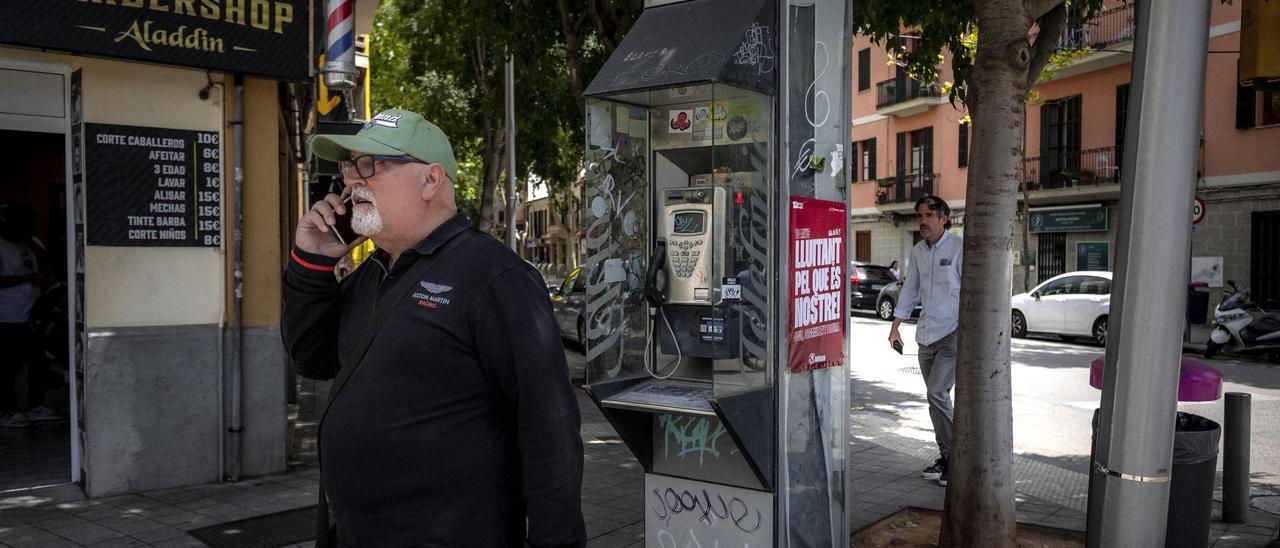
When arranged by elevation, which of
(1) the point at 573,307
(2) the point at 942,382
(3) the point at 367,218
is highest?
(3) the point at 367,218

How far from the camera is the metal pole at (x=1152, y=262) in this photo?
2934 mm

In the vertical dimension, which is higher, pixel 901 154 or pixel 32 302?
pixel 901 154

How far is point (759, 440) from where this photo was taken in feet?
12.9

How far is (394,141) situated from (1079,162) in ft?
83.2

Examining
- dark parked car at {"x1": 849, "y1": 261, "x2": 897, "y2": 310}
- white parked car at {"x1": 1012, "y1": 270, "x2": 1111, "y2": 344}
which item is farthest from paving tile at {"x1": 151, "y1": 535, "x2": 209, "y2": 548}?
dark parked car at {"x1": 849, "y1": 261, "x2": 897, "y2": 310}

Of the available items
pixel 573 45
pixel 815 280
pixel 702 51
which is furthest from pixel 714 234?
pixel 573 45

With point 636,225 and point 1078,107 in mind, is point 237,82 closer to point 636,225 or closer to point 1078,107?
point 636,225

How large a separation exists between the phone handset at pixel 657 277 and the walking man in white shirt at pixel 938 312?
2.47 meters

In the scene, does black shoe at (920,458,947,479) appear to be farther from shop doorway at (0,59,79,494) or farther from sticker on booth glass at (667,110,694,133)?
shop doorway at (0,59,79,494)

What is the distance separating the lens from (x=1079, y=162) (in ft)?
80.2

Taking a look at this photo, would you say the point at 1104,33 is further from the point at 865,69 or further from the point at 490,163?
the point at 490,163

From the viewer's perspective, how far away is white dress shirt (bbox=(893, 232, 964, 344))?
20.2ft

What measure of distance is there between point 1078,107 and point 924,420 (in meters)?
18.9

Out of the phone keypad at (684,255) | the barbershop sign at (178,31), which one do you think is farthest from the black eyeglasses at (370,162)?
the barbershop sign at (178,31)
